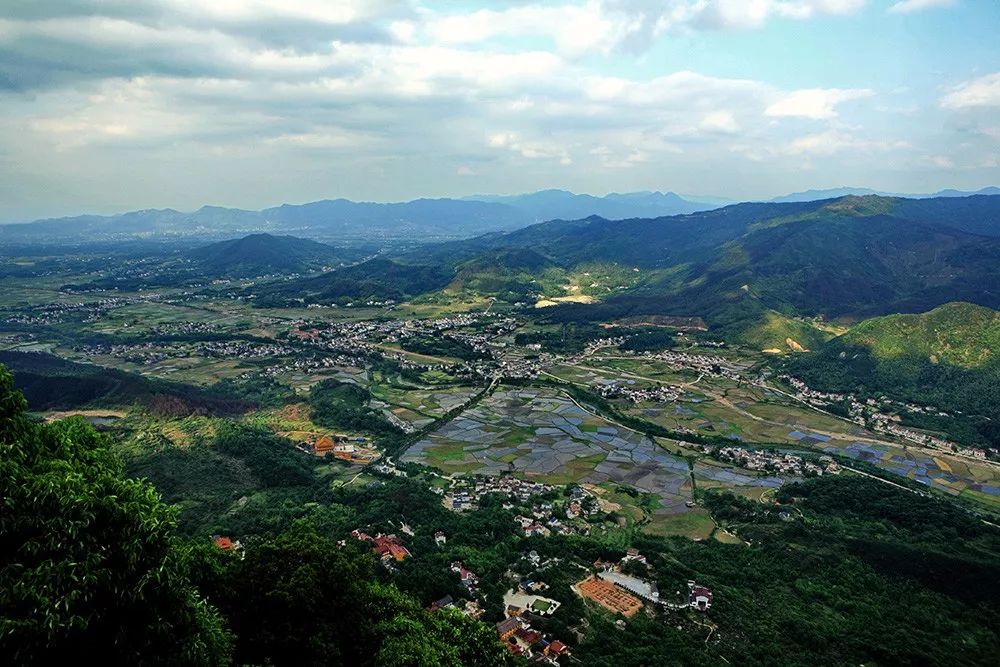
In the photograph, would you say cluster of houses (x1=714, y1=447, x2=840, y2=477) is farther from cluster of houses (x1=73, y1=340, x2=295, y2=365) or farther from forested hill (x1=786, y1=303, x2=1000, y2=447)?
cluster of houses (x1=73, y1=340, x2=295, y2=365)

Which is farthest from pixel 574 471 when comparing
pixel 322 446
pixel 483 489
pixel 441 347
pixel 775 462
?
pixel 441 347

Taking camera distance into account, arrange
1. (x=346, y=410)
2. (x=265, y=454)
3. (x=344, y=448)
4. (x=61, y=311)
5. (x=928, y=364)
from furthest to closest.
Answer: (x=61, y=311), (x=928, y=364), (x=346, y=410), (x=344, y=448), (x=265, y=454)

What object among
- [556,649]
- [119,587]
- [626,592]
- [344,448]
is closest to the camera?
[119,587]

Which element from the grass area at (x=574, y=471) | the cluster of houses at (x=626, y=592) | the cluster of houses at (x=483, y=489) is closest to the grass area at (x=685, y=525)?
the cluster of houses at (x=626, y=592)

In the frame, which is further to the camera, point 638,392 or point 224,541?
point 638,392

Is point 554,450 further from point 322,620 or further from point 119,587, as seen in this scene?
point 119,587

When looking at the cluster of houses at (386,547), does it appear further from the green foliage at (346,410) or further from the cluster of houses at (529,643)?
the green foliage at (346,410)

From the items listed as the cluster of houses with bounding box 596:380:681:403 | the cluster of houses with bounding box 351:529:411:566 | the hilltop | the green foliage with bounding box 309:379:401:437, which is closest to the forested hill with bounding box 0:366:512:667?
the cluster of houses with bounding box 351:529:411:566
